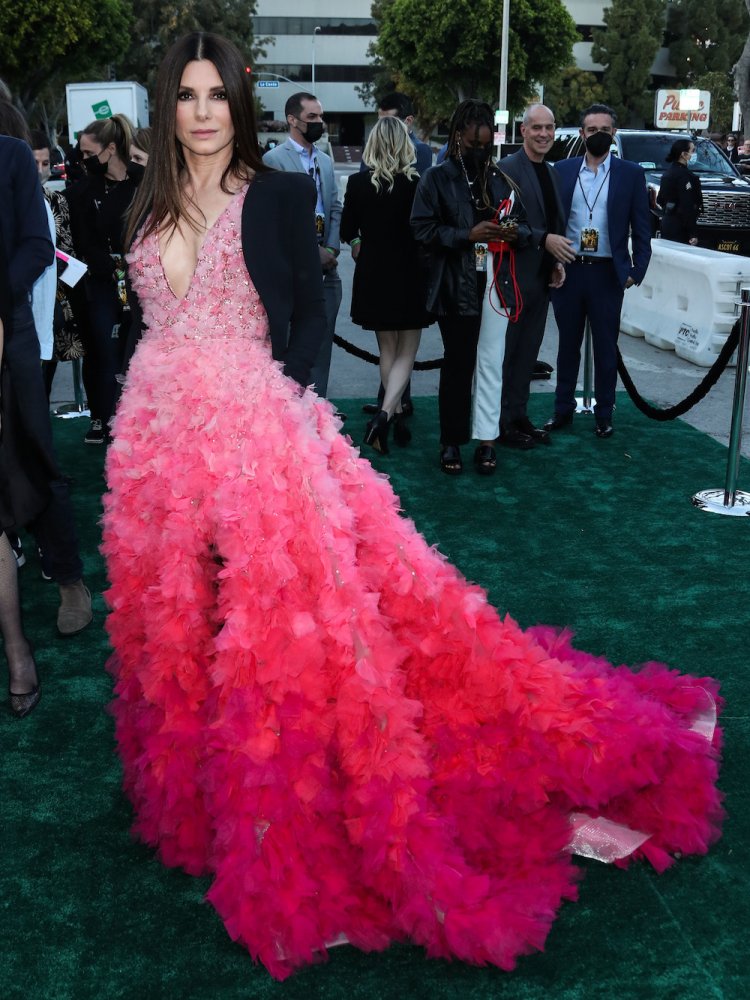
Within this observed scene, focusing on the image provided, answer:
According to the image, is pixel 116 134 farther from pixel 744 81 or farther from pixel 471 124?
pixel 744 81

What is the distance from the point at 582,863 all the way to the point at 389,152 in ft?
16.3

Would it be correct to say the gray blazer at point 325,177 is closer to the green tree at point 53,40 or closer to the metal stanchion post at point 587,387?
the metal stanchion post at point 587,387

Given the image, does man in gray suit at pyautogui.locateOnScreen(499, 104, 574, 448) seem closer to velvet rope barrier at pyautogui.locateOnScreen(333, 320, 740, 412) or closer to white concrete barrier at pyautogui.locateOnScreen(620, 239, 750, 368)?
velvet rope barrier at pyautogui.locateOnScreen(333, 320, 740, 412)

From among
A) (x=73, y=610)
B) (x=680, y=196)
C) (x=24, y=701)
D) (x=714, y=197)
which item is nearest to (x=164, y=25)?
(x=714, y=197)

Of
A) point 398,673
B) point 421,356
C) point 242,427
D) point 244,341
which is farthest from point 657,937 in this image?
point 421,356

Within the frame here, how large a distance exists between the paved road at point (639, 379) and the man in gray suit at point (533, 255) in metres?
1.43

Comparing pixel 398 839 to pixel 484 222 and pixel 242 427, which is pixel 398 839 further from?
pixel 484 222

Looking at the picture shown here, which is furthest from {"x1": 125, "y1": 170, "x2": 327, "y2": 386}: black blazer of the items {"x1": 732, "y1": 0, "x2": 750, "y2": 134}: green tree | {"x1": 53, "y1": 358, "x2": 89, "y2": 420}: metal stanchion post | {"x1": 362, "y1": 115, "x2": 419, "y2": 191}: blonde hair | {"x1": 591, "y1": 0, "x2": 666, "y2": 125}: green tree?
{"x1": 591, "y1": 0, "x2": 666, "y2": 125}: green tree

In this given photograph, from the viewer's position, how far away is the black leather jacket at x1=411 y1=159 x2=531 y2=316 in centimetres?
635

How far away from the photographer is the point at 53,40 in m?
43.0

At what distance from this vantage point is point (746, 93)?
3278cm

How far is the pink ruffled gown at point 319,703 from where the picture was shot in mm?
2609

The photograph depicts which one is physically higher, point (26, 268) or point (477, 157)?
point (477, 157)

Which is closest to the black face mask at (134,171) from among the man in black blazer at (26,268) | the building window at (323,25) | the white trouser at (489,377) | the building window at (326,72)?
the white trouser at (489,377)
